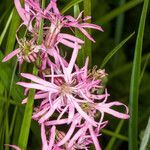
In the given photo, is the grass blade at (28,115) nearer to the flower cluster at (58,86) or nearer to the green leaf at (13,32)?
the flower cluster at (58,86)

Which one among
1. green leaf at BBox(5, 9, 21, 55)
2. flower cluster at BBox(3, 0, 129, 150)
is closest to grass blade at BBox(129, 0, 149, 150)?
flower cluster at BBox(3, 0, 129, 150)

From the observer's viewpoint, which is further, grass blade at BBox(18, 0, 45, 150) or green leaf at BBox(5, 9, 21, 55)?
green leaf at BBox(5, 9, 21, 55)

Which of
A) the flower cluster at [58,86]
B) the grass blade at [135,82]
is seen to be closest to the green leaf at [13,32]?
the flower cluster at [58,86]

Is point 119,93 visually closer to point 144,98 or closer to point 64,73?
point 144,98

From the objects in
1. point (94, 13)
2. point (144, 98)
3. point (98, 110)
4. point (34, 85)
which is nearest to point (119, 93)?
point (144, 98)

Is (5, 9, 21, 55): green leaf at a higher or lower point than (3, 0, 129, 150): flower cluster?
higher

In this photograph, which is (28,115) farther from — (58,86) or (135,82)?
(135,82)

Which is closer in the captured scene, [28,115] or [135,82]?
[28,115]

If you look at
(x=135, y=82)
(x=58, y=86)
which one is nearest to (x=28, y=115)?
(x=58, y=86)

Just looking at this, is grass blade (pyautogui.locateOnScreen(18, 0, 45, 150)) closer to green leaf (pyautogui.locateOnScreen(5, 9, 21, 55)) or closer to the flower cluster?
the flower cluster

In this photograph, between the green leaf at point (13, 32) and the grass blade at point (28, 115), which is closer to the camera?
the grass blade at point (28, 115)

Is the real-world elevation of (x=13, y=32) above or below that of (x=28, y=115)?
above

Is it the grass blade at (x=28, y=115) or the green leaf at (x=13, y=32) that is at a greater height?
the green leaf at (x=13, y=32)
